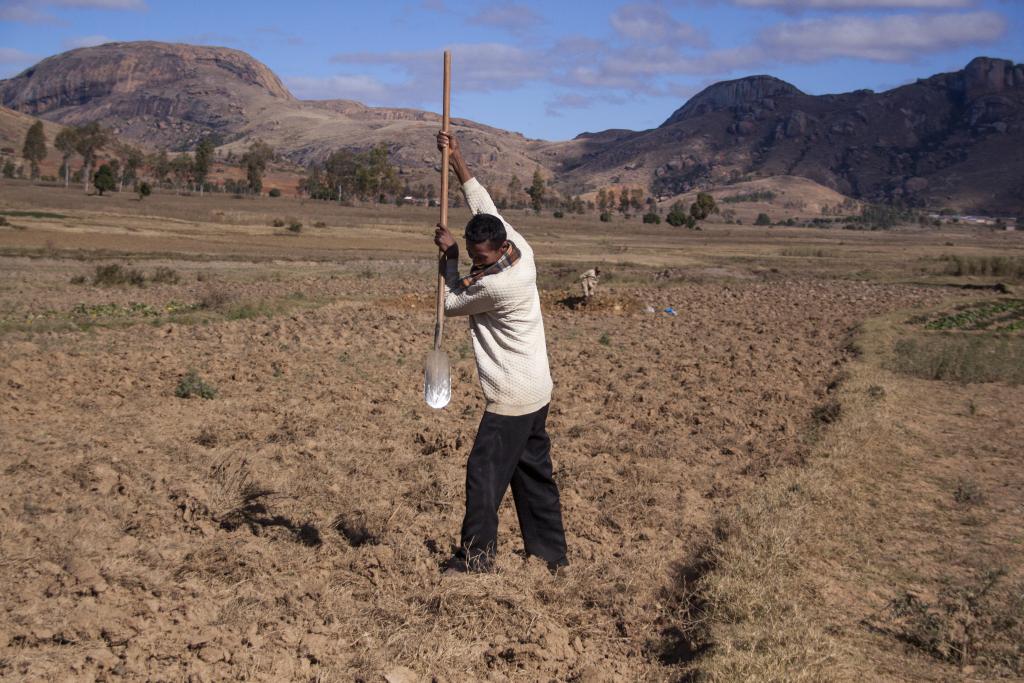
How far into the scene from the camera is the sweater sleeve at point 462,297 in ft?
14.5

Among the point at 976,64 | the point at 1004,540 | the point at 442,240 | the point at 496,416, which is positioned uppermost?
the point at 976,64

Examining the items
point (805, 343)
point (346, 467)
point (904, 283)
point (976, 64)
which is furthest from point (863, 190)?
point (346, 467)

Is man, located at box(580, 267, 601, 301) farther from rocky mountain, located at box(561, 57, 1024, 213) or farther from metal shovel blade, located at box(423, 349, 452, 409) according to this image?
rocky mountain, located at box(561, 57, 1024, 213)

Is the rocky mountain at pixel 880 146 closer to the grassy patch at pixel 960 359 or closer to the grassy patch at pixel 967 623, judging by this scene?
the grassy patch at pixel 960 359

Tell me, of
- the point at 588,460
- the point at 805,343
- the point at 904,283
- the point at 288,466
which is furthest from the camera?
the point at 904,283

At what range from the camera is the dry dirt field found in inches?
161

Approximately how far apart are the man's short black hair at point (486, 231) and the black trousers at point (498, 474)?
82 centimetres

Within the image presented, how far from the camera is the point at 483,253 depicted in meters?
4.43

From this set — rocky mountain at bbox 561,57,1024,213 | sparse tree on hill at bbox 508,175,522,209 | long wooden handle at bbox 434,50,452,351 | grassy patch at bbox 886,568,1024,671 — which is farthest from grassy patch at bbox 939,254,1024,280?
rocky mountain at bbox 561,57,1024,213

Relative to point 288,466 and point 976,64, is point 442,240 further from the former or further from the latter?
point 976,64

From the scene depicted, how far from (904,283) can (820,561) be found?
26892 millimetres

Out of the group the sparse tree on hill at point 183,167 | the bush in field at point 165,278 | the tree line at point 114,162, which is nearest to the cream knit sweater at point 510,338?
the bush in field at point 165,278

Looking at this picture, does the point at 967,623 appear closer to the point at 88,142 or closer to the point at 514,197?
the point at 88,142

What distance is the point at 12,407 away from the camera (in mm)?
8266
